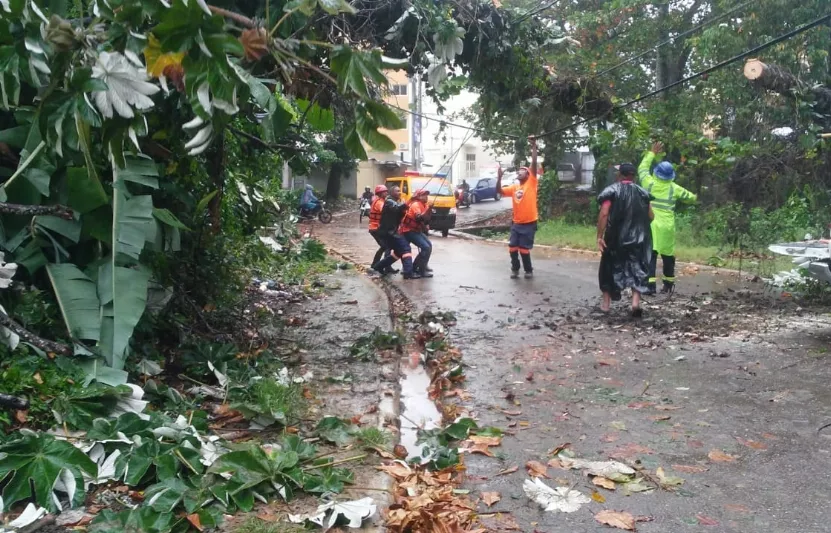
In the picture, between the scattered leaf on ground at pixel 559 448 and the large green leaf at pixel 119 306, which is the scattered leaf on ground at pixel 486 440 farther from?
the large green leaf at pixel 119 306

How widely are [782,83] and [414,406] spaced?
255 inches

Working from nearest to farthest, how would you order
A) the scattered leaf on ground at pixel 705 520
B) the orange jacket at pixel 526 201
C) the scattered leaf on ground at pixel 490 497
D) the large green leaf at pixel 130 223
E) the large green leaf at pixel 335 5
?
the large green leaf at pixel 335 5
the scattered leaf on ground at pixel 705 520
the scattered leaf on ground at pixel 490 497
the large green leaf at pixel 130 223
the orange jacket at pixel 526 201

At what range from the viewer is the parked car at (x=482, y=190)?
42.8m

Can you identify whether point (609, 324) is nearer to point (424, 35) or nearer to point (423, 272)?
point (424, 35)

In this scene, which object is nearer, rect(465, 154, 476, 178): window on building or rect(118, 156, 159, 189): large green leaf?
rect(118, 156, 159, 189): large green leaf

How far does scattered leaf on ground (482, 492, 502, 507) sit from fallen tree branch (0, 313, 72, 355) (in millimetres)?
2584

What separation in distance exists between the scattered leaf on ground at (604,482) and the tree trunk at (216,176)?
414cm

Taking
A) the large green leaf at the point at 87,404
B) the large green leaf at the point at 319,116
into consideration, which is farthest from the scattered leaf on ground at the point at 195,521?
the large green leaf at the point at 319,116

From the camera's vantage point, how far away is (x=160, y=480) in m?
3.63

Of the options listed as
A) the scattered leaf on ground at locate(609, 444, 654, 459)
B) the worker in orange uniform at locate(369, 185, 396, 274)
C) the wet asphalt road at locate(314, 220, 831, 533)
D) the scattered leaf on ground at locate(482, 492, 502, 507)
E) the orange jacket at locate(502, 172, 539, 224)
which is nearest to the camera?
the wet asphalt road at locate(314, 220, 831, 533)

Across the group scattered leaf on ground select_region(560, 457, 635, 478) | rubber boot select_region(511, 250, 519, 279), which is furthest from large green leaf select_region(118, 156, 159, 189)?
rubber boot select_region(511, 250, 519, 279)

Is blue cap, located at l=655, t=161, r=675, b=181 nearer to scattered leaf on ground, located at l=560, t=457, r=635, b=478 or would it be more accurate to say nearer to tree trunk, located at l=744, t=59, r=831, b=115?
tree trunk, located at l=744, t=59, r=831, b=115

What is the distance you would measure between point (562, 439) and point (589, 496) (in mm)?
909

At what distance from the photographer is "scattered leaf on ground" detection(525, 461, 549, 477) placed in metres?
4.52
